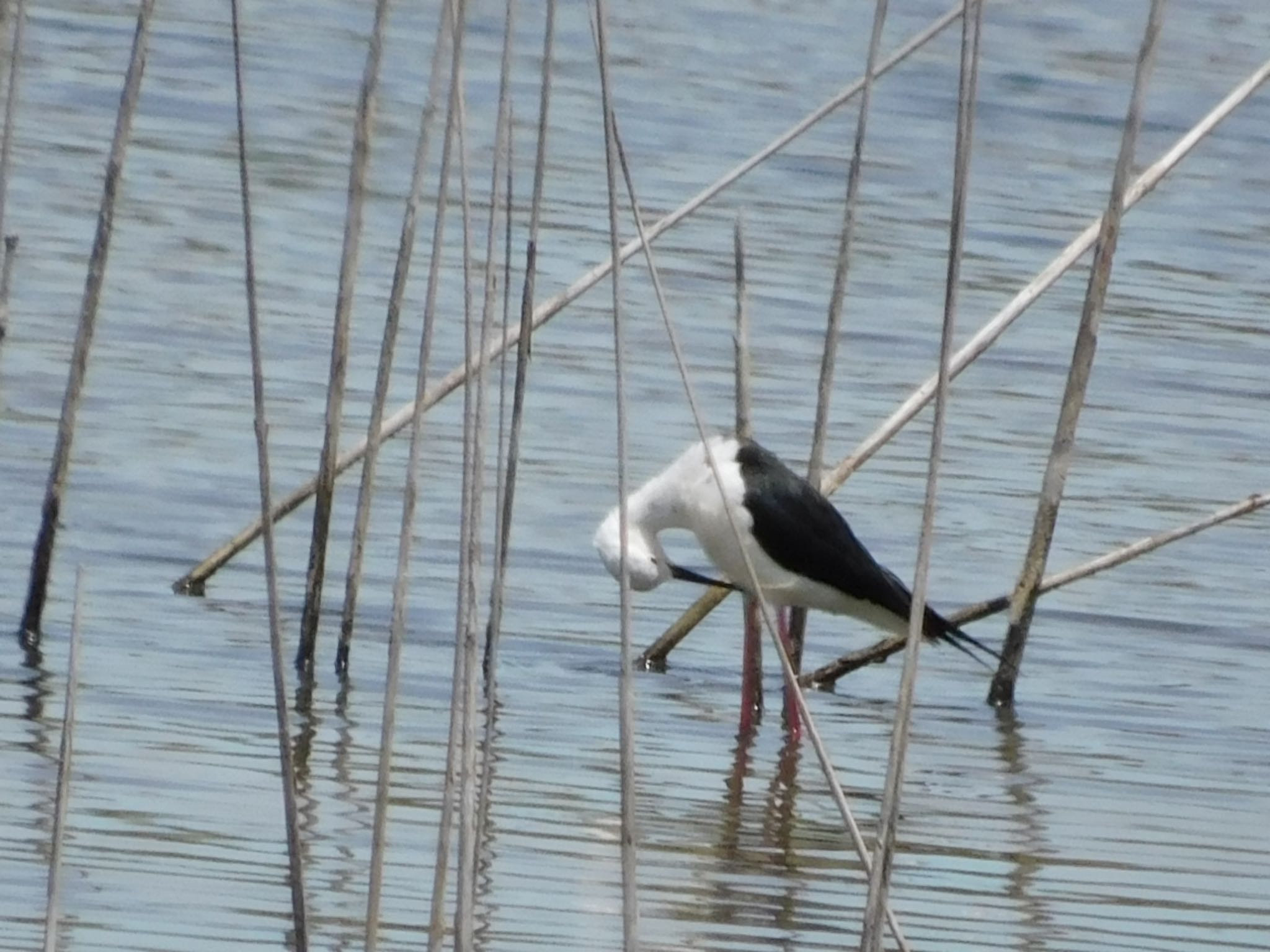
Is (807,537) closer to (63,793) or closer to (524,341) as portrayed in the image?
(524,341)

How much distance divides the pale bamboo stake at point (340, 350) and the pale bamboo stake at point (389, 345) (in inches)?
3.4

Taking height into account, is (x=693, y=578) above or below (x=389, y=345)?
below

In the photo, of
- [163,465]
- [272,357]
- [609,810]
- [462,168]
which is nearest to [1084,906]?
[609,810]

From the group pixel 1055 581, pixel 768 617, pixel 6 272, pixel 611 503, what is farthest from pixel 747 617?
pixel 768 617

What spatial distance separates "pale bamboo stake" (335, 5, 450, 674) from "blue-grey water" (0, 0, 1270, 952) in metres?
0.27

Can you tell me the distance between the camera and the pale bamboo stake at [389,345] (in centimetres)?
556

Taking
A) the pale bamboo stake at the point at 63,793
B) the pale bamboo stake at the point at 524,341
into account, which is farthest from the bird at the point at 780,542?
the pale bamboo stake at the point at 63,793

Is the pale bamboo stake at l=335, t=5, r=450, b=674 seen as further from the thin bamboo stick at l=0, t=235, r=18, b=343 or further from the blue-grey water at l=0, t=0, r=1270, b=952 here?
the thin bamboo stick at l=0, t=235, r=18, b=343

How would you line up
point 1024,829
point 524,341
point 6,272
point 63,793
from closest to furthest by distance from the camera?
point 63,793 < point 524,341 < point 6,272 < point 1024,829

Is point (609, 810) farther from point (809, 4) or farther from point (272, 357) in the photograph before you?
point (809, 4)

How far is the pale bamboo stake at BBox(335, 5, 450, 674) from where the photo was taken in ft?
18.2

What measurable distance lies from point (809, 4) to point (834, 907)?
1852 centimetres

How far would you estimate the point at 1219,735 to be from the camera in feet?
25.6

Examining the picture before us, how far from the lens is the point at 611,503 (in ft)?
32.8
